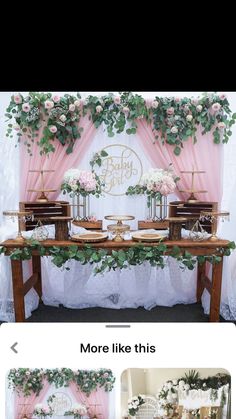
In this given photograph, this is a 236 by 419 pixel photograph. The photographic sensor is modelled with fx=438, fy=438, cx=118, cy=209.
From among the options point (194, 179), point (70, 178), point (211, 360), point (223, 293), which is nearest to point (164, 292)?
point (223, 293)

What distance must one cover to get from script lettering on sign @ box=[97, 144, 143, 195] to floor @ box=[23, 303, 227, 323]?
37.9 inches

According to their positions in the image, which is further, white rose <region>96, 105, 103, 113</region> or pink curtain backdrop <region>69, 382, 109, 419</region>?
white rose <region>96, 105, 103, 113</region>

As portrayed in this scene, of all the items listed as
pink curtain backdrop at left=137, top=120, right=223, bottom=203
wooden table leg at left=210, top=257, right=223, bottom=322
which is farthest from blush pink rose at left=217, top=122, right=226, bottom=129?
wooden table leg at left=210, top=257, right=223, bottom=322

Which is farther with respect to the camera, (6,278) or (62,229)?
(6,278)

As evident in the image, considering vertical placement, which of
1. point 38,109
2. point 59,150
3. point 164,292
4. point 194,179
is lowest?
point 164,292

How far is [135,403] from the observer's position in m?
0.84

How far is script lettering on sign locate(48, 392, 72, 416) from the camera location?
0.93 meters

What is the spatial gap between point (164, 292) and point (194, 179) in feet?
3.18

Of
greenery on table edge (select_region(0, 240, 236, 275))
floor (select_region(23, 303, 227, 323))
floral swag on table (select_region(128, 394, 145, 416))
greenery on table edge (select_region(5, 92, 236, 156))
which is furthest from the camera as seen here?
greenery on table edge (select_region(5, 92, 236, 156))

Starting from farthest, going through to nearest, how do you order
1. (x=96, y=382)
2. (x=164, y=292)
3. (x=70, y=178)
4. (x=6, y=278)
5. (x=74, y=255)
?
(x=164, y=292)
(x=6, y=278)
(x=70, y=178)
(x=74, y=255)
(x=96, y=382)

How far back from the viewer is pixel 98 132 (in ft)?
11.6

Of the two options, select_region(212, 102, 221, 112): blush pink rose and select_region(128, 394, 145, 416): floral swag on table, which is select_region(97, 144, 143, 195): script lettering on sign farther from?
select_region(128, 394, 145, 416): floral swag on table

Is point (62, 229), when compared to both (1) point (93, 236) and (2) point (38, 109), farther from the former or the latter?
(2) point (38, 109)

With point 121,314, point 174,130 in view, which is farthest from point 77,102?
point 121,314
